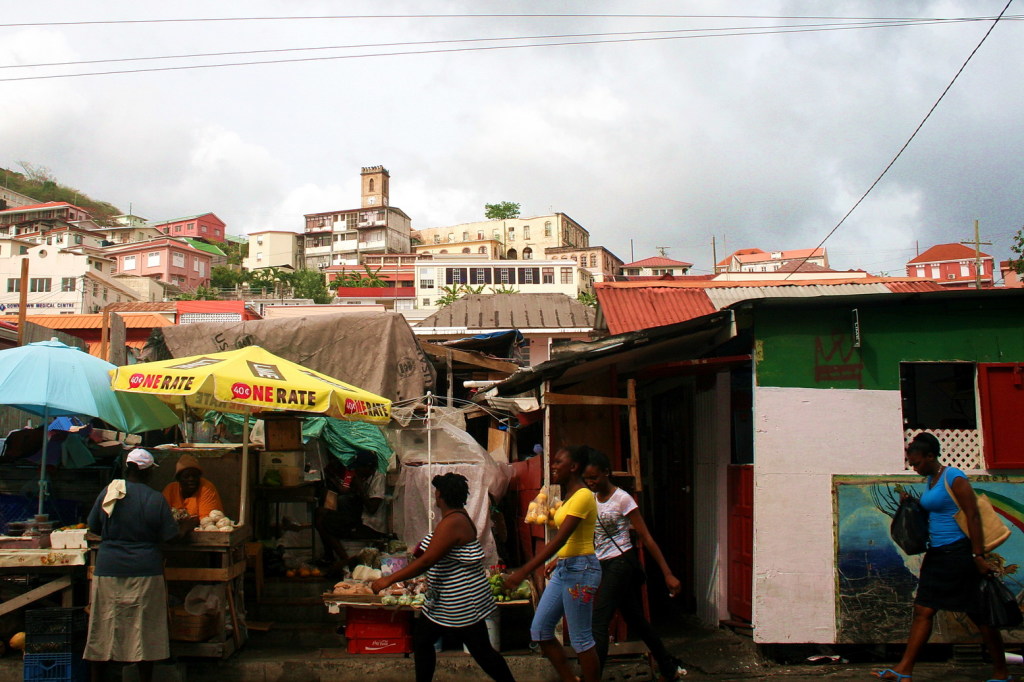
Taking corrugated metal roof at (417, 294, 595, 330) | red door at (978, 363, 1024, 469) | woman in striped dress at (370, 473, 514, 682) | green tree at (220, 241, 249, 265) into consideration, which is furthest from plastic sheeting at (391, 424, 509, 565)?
green tree at (220, 241, 249, 265)

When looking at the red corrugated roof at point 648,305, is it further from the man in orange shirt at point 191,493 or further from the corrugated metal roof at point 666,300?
the man in orange shirt at point 191,493

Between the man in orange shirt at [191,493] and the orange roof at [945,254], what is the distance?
9364 centimetres

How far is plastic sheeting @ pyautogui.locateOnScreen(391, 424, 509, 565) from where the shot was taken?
25.9 ft

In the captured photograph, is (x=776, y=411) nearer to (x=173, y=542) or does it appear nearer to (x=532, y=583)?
(x=532, y=583)

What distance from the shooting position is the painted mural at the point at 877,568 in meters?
6.84

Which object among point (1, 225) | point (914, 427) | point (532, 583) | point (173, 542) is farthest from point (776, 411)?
point (1, 225)

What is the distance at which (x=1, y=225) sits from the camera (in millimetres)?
→ 87000

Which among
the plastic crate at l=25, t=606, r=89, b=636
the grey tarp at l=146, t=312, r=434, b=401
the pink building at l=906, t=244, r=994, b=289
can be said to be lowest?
the plastic crate at l=25, t=606, r=89, b=636

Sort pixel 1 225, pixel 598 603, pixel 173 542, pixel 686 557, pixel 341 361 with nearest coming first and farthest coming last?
pixel 598 603
pixel 173 542
pixel 686 557
pixel 341 361
pixel 1 225

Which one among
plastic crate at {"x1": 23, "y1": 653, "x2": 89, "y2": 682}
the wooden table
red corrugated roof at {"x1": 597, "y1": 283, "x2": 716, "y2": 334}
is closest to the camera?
plastic crate at {"x1": 23, "y1": 653, "x2": 89, "y2": 682}

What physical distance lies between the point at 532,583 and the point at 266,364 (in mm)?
3331

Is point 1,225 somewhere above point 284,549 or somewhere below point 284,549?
above

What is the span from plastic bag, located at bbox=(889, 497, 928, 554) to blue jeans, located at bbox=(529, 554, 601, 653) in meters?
2.42

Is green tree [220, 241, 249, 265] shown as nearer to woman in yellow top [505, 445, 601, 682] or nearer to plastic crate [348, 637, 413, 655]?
plastic crate [348, 637, 413, 655]
